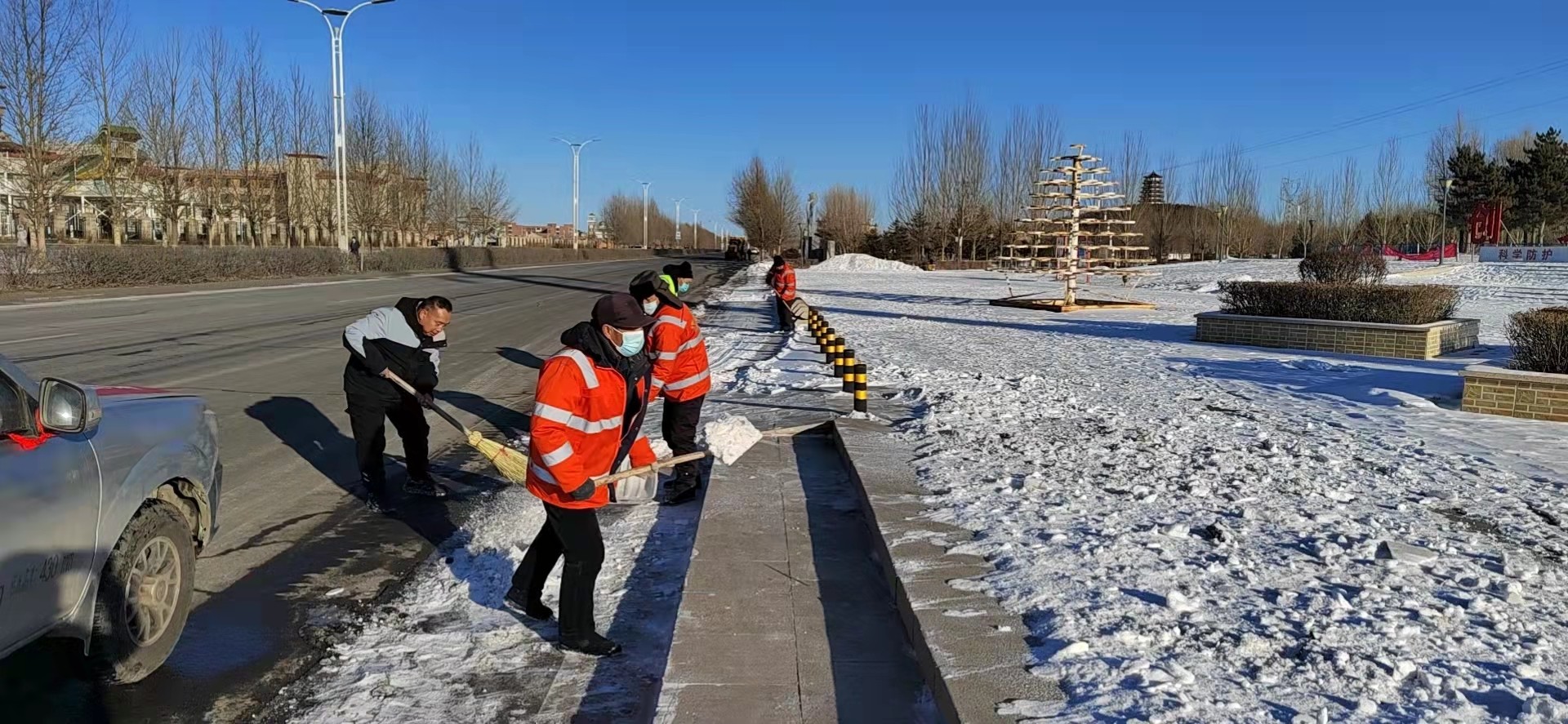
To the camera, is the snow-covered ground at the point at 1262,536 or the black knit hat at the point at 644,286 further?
the black knit hat at the point at 644,286

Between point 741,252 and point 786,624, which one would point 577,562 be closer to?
point 786,624

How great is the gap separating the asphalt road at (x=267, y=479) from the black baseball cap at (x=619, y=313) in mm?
1958

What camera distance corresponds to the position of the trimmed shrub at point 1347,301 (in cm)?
1387

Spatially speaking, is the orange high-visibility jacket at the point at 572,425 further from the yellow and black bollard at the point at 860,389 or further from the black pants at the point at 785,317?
the black pants at the point at 785,317

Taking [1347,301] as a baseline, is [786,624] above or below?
below

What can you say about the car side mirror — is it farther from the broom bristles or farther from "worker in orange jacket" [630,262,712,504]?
"worker in orange jacket" [630,262,712,504]

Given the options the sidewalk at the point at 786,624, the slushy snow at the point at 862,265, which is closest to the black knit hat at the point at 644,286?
the sidewalk at the point at 786,624

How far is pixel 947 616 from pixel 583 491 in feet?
5.17

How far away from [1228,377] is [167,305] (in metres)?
22.3

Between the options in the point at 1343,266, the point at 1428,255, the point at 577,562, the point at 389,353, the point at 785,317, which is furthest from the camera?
the point at 1428,255

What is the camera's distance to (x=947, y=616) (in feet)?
12.9

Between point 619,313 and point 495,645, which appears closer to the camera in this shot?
point 619,313

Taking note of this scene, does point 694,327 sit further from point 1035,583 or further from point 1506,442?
point 1506,442

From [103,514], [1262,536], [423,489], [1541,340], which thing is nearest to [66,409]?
[103,514]
